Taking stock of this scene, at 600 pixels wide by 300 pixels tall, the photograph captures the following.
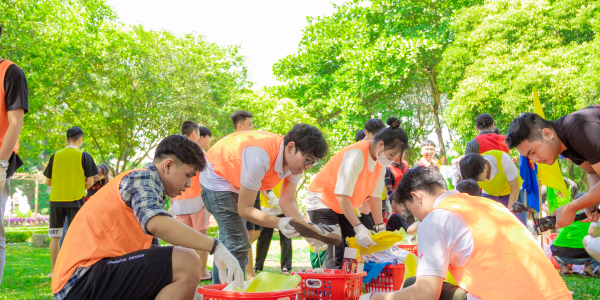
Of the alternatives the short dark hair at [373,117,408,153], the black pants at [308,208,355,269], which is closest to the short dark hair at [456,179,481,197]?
the short dark hair at [373,117,408,153]

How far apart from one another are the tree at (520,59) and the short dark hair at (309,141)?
12.2m

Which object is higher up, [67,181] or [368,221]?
[67,181]

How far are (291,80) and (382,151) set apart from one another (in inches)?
764

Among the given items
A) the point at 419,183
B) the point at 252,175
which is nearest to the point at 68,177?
the point at 252,175

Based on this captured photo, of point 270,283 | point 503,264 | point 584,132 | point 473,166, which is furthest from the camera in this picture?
point 473,166

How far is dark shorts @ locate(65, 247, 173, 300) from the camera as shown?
2.26 meters

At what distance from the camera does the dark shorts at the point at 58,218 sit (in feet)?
19.6

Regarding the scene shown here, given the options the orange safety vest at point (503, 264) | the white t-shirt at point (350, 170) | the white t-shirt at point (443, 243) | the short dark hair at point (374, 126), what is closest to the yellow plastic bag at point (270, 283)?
the white t-shirt at point (443, 243)

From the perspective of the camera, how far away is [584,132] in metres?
2.86

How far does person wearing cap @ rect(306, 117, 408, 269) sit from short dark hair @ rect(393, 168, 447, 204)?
1351 millimetres

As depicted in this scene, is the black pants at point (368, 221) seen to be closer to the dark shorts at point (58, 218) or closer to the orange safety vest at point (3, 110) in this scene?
the orange safety vest at point (3, 110)

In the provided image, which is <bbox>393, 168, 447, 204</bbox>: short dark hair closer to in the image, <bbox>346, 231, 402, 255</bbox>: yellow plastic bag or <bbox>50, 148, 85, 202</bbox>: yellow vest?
<bbox>346, 231, 402, 255</bbox>: yellow plastic bag

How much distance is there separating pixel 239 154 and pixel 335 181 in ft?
4.10

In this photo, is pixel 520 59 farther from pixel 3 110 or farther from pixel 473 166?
pixel 3 110
